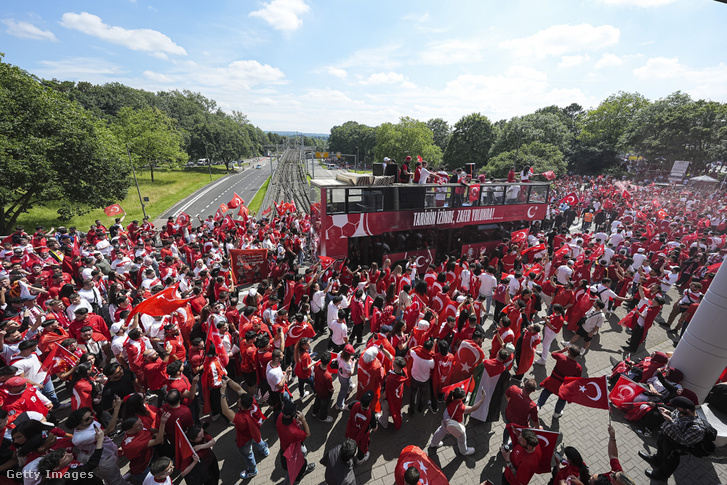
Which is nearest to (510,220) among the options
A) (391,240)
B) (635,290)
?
(635,290)

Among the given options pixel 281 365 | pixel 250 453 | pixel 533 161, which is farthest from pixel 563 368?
pixel 533 161

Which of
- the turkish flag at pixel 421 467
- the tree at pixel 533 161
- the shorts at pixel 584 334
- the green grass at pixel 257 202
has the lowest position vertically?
the green grass at pixel 257 202

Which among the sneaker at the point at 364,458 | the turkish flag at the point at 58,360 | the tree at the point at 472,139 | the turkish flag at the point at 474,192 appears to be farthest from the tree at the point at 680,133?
the turkish flag at the point at 58,360

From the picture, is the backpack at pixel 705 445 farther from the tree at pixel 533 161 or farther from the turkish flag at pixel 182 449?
the tree at pixel 533 161

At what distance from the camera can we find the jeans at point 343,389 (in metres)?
5.96

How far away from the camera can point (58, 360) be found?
5375 mm

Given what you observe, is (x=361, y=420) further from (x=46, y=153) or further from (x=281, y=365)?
(x=46, y=153)

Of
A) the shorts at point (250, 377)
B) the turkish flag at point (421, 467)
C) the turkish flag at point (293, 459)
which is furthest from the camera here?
the shorts at point (250, 377)

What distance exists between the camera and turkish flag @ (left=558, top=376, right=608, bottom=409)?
15.8ft

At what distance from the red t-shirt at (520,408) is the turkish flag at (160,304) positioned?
21.0 feet

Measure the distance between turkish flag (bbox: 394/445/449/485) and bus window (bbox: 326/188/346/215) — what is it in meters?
8.07

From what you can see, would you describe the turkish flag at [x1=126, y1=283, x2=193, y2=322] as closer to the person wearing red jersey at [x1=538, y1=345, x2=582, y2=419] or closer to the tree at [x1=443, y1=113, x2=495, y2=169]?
the person wearing red jersey at [x1=538, y1=345, x2=582, y2=419]

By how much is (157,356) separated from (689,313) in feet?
43.7

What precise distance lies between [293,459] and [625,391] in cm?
654
